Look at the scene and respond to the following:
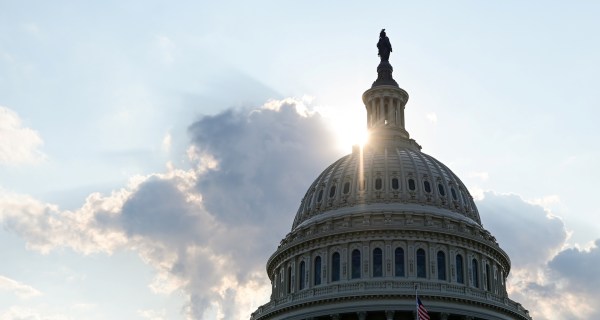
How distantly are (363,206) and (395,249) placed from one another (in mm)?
6048

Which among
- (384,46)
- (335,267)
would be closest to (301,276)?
(335,267)

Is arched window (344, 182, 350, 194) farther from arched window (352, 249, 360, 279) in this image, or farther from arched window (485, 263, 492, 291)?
arched window (485, 263, 492, 291)

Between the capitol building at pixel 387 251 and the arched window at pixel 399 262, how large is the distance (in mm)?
93

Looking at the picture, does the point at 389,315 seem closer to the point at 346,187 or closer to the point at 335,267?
the point at 335,267

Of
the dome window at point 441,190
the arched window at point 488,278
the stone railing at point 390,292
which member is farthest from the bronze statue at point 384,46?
the stone railing at point 390,292

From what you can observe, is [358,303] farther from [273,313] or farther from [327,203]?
[327,203]

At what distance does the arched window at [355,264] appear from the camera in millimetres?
80150

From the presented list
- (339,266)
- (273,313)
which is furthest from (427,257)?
(273,313)

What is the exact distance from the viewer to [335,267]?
81.5 m

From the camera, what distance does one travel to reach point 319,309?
76.3 metres

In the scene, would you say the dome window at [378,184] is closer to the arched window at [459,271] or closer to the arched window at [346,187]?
the arched window at [346,187]

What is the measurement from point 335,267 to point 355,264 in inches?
79.1

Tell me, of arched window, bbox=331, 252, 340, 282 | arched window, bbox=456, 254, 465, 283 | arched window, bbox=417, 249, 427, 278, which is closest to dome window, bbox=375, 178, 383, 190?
arched window, bbox=331, 252, 340, 282

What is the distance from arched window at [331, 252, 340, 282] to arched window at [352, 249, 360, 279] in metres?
1.52
